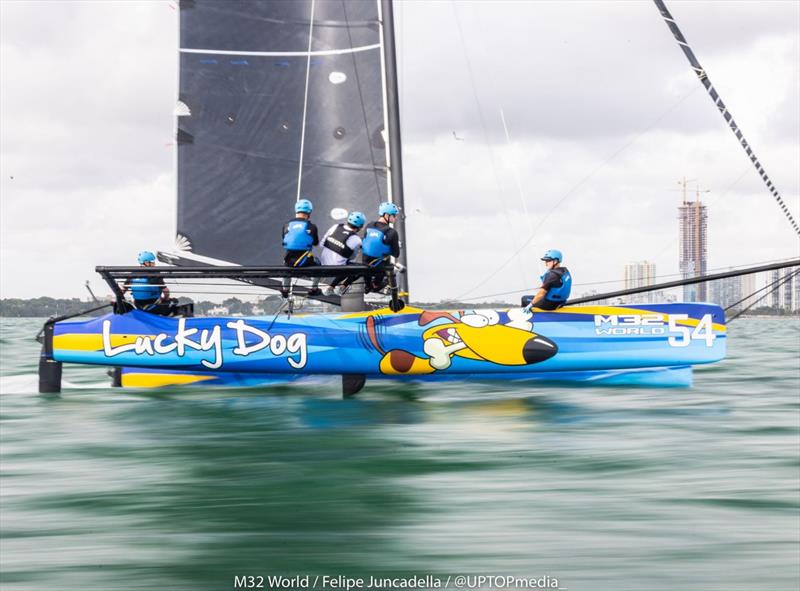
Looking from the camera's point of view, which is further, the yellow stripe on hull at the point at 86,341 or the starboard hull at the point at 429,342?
the yellow stripe on hull at the point at 86,341

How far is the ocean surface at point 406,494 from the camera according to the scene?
393 cm

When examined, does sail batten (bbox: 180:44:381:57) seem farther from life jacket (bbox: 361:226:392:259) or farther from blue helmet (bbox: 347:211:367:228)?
life jacket (bbox: 361:226:392:259)

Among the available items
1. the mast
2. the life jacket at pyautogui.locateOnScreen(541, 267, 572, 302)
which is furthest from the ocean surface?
the mast

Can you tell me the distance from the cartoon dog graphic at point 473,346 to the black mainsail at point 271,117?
2.67m

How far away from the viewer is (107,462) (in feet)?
19.7

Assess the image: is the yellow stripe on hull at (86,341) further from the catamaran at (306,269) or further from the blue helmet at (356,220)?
the blue helmet at (356,220)

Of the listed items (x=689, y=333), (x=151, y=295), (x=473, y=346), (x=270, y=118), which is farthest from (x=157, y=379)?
(x=689, y=333)

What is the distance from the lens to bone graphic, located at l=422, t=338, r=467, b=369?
29.8 ft

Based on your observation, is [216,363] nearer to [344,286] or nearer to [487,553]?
[344,286]

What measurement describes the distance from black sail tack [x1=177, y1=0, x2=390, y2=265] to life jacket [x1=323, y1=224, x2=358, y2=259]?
1.39 m

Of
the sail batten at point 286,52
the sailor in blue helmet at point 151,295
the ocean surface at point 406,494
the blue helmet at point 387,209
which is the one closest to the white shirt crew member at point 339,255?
the blue helmet at point 387,209

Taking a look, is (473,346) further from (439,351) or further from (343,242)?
(343,242)

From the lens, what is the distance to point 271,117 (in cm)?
1175

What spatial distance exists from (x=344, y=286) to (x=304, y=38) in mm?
3689
